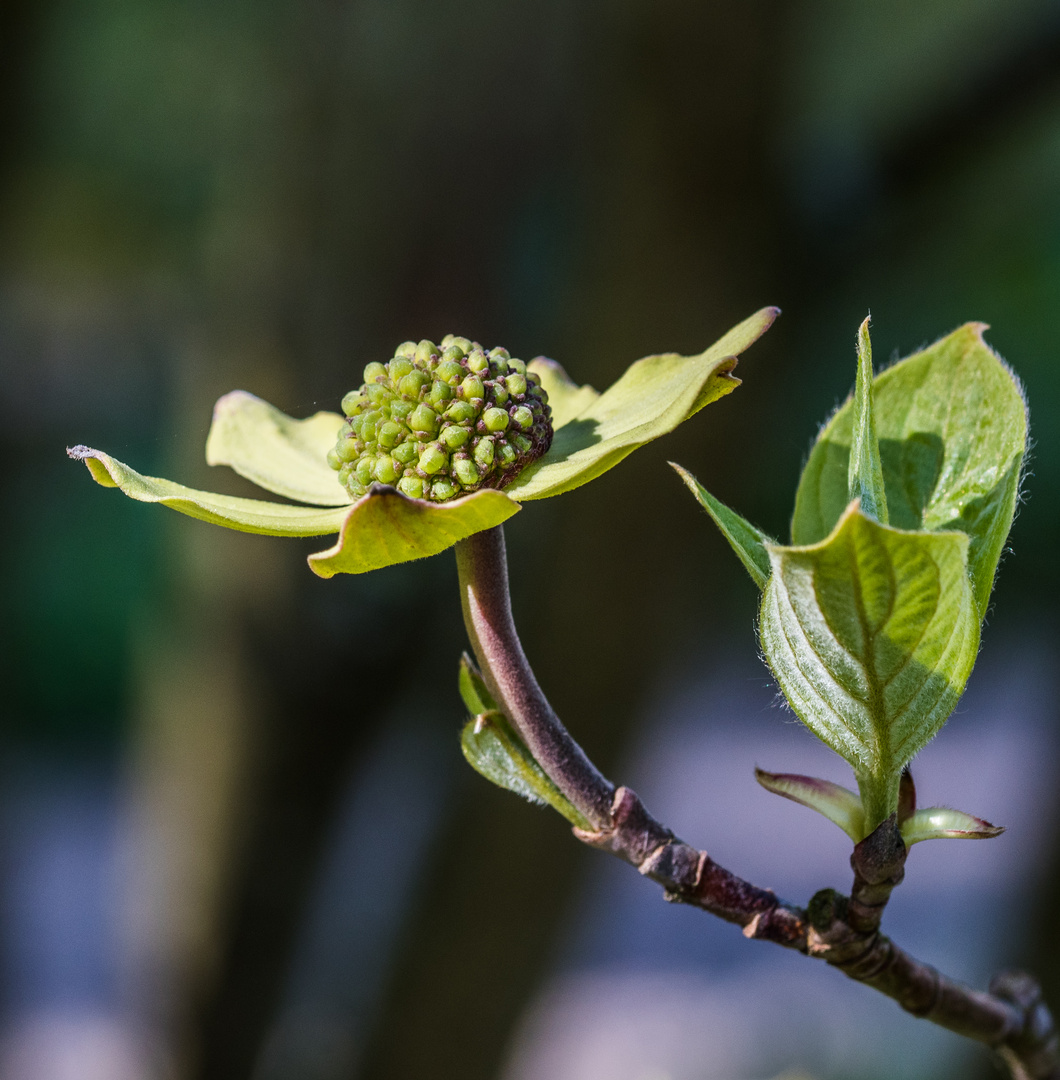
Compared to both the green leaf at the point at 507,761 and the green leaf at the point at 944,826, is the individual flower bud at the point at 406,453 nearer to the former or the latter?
the green leaf at the point at 507,761

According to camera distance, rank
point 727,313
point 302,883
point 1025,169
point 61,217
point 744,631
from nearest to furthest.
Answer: point 727,313 < point 302,883 < point 1025,169 < point 61,217 < point 744,631

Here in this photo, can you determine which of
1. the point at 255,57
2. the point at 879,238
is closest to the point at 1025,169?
the point at 879,238

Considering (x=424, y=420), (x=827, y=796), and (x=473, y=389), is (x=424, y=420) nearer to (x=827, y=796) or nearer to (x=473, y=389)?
(x=473, y=389)

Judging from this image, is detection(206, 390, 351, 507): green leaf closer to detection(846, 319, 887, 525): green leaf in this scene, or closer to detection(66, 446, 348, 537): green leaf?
detection(66, 446, 348, 537): green leaf

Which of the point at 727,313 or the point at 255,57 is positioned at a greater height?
the point at 255,57

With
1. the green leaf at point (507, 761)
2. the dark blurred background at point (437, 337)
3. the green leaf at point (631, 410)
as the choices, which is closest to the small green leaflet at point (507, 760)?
the green leaf at point (507, 761)

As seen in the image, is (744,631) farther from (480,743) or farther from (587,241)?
(480,743)
